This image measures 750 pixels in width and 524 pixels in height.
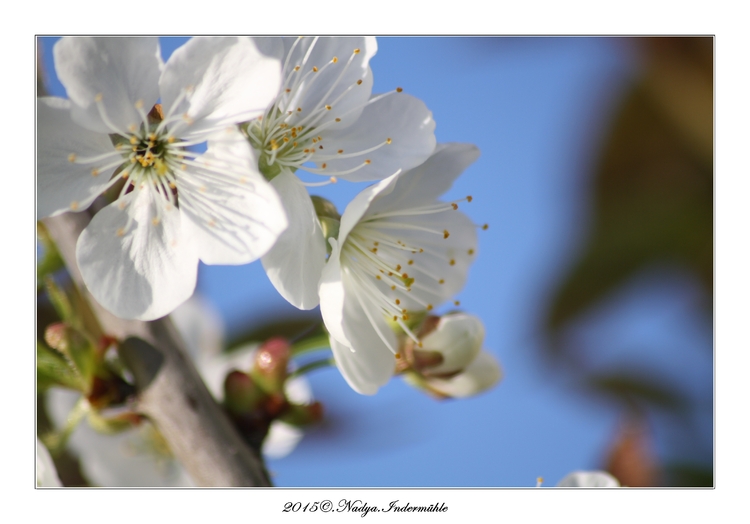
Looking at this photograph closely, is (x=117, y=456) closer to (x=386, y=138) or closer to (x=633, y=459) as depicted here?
(x=386, y=138)

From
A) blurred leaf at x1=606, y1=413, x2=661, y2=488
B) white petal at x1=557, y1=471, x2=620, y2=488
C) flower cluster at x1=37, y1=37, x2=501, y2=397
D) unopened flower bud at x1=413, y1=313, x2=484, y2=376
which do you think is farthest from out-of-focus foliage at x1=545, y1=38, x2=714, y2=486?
flower cluster at x1=37, y1=37, x2=501, y2=397

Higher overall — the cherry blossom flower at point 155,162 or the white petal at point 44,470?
the cherry blossom flower at point 155,162

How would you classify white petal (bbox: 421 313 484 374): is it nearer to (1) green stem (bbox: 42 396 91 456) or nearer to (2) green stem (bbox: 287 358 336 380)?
(2) green stem (bbox: 287 358 336 380)

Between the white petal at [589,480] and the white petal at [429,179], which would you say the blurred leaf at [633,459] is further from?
the white petal at [429,179]

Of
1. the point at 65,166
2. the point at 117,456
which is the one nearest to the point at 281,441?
the point at 117,456

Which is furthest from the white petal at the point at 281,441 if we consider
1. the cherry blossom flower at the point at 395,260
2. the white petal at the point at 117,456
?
the cherry blossom flower at the point at 395,260
